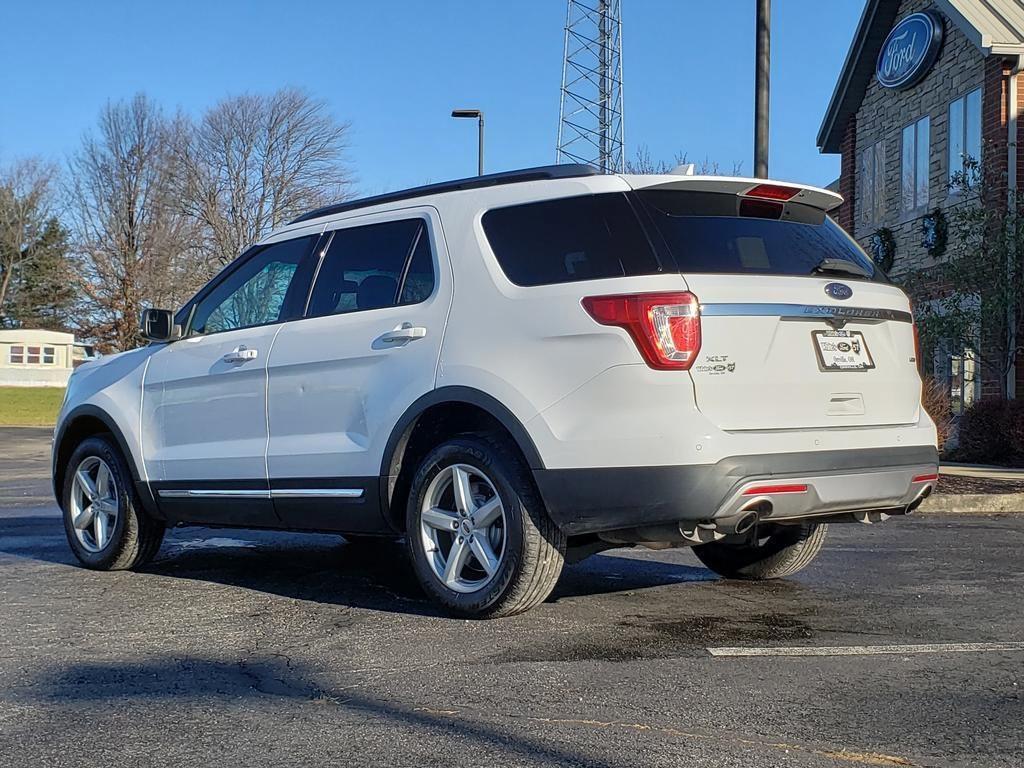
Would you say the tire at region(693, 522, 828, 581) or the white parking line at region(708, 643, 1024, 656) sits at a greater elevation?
A: the tire at region(693, 522, 828, 581)

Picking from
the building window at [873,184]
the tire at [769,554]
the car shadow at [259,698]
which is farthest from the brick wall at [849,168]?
the car shadow at [259,698]

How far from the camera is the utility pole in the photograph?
43.4 ft

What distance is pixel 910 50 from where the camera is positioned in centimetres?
2075

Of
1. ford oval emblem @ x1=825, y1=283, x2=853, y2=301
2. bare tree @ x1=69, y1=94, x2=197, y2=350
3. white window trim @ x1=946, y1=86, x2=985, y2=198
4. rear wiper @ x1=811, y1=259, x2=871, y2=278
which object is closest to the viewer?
ford oval emblem @ x1=825, y1=283, x2=853, y2=301

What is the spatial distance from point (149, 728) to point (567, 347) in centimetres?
219

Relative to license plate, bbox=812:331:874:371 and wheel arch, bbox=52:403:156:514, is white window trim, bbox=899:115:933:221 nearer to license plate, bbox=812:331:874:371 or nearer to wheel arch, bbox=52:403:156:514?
license plate, bbox=812:331:874:371

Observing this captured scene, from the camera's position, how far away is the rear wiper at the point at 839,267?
17.6 feet

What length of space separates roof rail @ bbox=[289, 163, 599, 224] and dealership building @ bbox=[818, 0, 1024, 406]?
1331 centimetres

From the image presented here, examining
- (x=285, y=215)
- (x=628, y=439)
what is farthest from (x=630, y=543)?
(x=285, y=215)

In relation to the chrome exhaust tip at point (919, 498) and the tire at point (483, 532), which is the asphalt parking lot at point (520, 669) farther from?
the chrome exhaust tip at point (919, 498)

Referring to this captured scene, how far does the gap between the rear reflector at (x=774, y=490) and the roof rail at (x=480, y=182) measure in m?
1.56

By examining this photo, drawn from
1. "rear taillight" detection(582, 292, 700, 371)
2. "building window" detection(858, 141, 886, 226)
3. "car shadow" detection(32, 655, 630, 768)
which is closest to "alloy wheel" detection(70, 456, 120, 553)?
"car shadow" detection(32, 655, 630, 768)

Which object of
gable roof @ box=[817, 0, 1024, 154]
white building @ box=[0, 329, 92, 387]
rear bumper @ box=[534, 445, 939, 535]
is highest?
gable roof @ box=[817, 0, 1024, 154]

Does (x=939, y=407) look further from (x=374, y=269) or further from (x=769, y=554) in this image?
(x=374, y=269)
